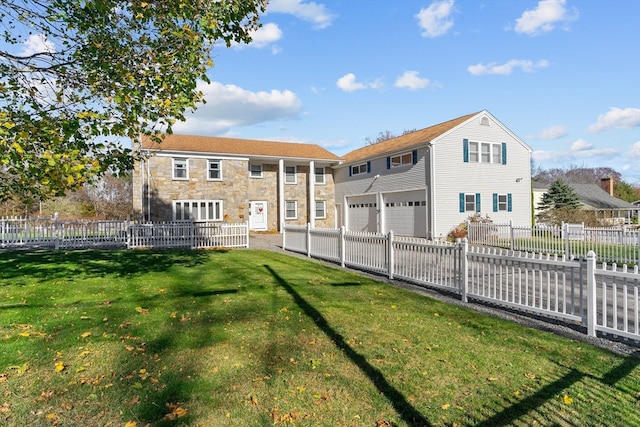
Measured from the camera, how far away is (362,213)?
27.2 meters

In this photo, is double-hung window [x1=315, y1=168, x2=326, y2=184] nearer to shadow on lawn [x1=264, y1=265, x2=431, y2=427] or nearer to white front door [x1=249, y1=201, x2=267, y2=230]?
white front door [x1=249, y1=201, x2=267, y2=230]

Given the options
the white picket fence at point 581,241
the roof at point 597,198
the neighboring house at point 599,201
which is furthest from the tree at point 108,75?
the roof at point 597,198

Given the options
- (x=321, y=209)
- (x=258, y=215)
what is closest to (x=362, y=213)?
(x=321, y=209)

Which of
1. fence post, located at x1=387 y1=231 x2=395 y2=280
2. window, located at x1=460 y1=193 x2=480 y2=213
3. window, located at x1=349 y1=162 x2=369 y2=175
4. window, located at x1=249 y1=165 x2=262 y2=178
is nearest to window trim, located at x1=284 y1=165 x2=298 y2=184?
window, located at x1=249 y1=165 x2=262 y2=178

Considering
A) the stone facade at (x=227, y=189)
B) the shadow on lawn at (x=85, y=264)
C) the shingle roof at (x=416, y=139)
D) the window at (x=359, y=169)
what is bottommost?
the shadow on lawn at (x=85, y=264)

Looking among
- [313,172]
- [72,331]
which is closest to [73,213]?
[313,172]

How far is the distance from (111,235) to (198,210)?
22.6ft

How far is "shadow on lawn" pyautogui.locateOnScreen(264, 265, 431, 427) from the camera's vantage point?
3.17 meters

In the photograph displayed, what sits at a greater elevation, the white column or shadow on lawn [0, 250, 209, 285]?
the white column

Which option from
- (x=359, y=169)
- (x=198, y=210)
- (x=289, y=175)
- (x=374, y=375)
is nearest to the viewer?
(x=374, y=375)

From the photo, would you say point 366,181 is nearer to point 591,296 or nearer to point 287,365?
point 591,296

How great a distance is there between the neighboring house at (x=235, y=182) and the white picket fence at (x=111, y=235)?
174 inches

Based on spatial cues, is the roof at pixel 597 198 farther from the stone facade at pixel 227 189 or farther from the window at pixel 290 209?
the window at pixel 290 209

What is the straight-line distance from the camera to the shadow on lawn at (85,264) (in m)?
9.48
